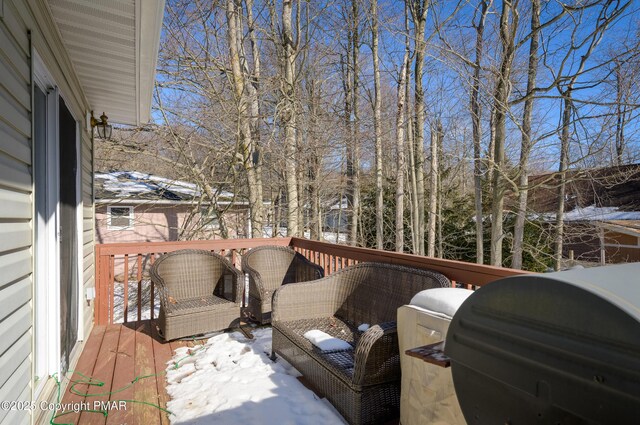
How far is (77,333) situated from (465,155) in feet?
27.6

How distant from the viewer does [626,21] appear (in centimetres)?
560

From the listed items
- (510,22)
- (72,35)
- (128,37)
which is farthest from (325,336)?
(510,22)

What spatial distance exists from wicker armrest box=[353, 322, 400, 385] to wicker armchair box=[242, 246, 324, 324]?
184cm

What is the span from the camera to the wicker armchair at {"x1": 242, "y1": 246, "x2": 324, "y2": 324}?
405cm

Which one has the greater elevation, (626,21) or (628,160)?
(626,21)

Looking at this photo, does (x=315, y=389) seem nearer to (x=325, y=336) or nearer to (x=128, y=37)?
(x=325, y=336)

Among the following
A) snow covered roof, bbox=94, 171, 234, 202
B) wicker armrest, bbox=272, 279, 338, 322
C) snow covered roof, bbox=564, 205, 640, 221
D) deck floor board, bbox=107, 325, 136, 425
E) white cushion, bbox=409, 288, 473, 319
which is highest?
snow covered roof, bbox=94, 171, 234, 202

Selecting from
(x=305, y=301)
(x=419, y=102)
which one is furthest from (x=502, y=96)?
(x=305, y=301)

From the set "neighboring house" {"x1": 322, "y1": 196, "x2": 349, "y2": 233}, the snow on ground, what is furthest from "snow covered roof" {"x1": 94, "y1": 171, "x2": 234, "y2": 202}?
the snow on ground

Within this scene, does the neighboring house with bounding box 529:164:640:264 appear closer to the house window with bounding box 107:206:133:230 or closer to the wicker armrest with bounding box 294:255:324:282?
the wicker armrest with bounding box 294:255:324:282

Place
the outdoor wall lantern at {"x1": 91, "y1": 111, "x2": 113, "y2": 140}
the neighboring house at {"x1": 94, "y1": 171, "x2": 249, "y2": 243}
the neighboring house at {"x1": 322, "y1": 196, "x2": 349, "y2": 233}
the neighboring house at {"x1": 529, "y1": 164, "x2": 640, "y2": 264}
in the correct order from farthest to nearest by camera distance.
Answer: the neighboring house at {"x1": 322, "y1": 196, "x2": 349, "y2": 233}
the neighboring house at {"x1": 94, "y1": 171, "x2": 249, "y2": 243}
the neighboring house at {"x1": 529, "y1": 164, "x2": 640, "y2": 264}
the outdoor wall lantern at {"x1": 91, "y1": 111, "x2": 113, "y2": 140}

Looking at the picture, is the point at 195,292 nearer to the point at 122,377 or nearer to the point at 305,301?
the point at 122,377

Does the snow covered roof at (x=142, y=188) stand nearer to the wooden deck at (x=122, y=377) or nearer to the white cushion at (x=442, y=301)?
the wooden deck at (x=122, y=377)

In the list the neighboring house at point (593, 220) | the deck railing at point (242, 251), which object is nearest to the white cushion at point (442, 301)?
the deck railing at point (242, 251)
